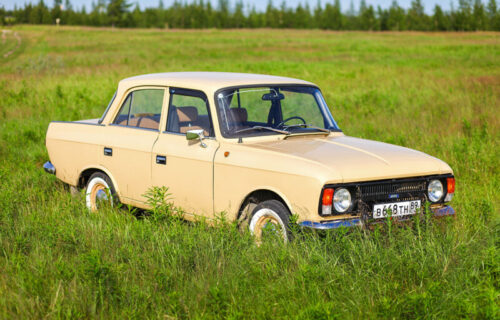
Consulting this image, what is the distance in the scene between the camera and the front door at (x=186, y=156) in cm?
586

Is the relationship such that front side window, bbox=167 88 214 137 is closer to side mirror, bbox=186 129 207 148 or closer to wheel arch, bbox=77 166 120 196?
side mirror, bbox=186 129 207 148

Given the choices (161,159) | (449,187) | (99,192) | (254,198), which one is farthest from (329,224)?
(99,192)

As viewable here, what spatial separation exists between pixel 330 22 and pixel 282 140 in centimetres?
15605

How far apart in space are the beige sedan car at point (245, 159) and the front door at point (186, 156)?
1 centimetres

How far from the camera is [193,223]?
231 inches

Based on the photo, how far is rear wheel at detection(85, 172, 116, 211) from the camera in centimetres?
675

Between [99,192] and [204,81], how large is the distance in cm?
188

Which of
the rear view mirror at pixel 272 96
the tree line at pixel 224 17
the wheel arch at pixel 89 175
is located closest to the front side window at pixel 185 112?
the rear view mirror at pixel 272 96

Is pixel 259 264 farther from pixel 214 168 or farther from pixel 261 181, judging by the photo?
pixel 214 168

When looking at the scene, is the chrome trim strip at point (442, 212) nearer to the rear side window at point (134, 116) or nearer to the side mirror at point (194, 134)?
the side mirror at point (194, 134)

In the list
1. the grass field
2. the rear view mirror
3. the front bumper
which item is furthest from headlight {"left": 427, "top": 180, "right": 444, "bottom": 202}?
the rear view mirror

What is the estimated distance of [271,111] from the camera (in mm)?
6504

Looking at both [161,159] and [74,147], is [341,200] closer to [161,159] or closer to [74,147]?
[161,159]

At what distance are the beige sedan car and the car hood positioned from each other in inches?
0.4
